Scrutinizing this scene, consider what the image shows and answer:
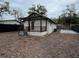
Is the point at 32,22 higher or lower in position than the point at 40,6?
lower

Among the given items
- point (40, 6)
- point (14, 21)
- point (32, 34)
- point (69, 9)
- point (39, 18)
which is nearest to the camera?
point (32, 34)

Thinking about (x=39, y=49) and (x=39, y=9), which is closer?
(x=39, y=49)

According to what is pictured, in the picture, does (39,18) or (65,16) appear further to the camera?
(65,16)

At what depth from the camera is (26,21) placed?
22.5 metres

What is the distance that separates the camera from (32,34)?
19047mm

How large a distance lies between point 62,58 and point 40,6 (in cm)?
4281

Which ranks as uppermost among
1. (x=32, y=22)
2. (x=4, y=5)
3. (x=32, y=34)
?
(x=4, y=5)

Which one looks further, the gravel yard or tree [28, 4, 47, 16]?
tree [28, 4, 47, 16]

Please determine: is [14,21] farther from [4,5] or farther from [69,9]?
[69,9]

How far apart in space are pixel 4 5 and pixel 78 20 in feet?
86.5

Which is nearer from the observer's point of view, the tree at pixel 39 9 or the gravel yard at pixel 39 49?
the gravel yard at pixel 39 49

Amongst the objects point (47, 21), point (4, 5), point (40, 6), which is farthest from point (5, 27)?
point (40, 6)

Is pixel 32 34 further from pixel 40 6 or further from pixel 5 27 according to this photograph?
pixel 40 6

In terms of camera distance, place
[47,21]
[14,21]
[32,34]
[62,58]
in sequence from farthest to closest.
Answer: [14,21] → [47,21] → [32,34] → [62,58]
